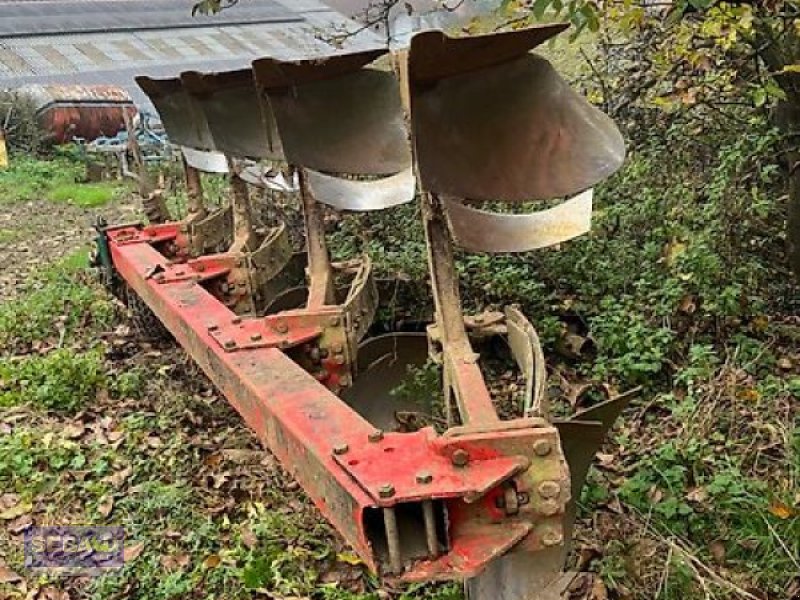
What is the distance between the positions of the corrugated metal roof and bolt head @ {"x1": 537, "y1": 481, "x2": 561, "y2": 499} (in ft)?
52.6

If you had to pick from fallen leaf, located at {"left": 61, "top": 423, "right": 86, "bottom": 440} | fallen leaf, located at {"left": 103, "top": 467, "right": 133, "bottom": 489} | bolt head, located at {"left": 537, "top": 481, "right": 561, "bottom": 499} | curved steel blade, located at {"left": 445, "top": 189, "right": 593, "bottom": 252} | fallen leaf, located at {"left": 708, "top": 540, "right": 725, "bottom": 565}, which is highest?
curved steel blade, located at {"left": 445, "top": 189, "right": 593, "bottom": 252}

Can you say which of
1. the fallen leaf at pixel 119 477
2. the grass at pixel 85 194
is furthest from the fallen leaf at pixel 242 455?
the grass at pixel 85 194

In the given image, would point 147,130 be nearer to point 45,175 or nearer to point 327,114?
point 45,175

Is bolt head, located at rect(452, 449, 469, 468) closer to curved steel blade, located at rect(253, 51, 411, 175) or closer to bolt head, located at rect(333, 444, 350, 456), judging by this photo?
bolt head, located at rect(333, 444, 350, 456)

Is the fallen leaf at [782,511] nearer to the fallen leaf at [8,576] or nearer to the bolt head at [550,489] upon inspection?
the bolt head at [550,489]

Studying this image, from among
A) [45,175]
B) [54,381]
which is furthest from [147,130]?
[54,381]

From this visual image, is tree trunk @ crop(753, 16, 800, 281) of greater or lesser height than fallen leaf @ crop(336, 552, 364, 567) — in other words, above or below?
above

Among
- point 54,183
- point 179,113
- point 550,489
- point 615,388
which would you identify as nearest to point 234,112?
point 179,113

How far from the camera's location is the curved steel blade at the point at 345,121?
3.58 meters

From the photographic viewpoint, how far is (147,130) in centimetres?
1361

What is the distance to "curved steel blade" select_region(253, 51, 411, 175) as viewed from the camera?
3576 mm

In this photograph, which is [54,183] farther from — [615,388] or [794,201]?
[794,201]

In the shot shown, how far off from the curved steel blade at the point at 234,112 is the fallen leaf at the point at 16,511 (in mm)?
1717

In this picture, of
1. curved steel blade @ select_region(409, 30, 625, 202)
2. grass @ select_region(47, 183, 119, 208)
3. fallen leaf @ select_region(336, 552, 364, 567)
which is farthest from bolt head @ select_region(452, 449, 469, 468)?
grass @ select_region(47, 183, 119, 208)
